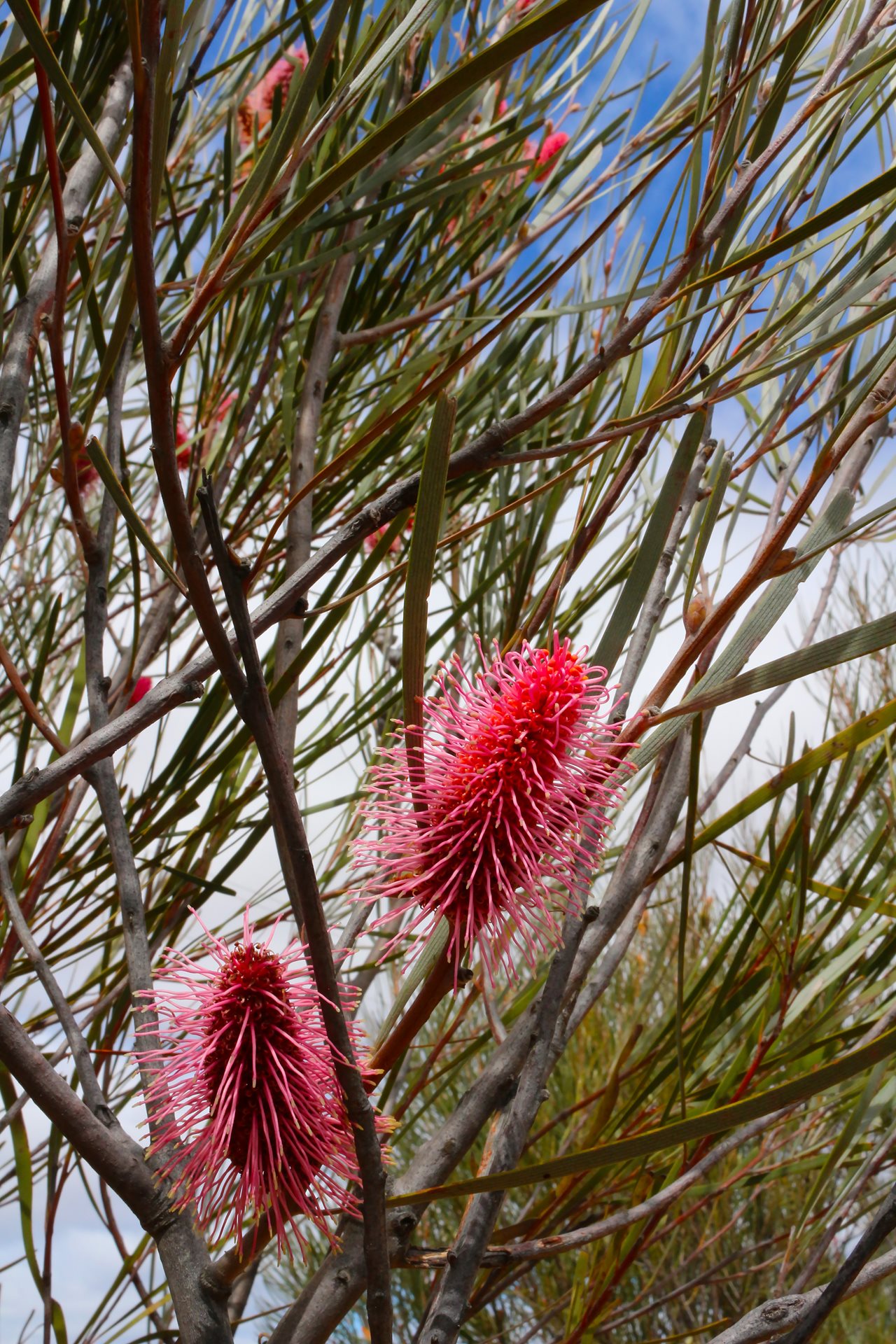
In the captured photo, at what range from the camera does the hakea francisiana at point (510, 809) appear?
0.34 metres

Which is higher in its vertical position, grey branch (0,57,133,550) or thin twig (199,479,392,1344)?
grey branch (0,57,133,550)

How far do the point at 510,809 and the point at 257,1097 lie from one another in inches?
4.6

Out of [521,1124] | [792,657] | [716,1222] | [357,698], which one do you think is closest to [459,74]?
[792,657]

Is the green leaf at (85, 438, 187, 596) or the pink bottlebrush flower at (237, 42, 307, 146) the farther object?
the pink bottlebrush flower at (237, 42, 307, 146)

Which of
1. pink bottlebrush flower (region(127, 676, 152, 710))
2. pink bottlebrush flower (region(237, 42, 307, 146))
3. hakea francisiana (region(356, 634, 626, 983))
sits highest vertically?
pink bottlebrush flower (region(237, 42, 307, 146))

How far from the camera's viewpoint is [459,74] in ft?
0.62

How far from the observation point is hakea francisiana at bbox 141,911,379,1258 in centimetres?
33

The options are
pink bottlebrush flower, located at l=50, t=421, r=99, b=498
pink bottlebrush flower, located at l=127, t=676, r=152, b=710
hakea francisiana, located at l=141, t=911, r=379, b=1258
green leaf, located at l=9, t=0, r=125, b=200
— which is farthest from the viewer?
pink bottlebrush flower, located at l=127, t=676, r=152, b=710

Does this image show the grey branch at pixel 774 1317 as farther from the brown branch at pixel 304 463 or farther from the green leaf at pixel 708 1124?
the brown branch at pixel 304 463

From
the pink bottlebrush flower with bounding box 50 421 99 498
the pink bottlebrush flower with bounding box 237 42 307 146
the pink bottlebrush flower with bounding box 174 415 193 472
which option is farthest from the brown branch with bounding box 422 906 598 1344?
the pink bottlebrush flower with bounding box 237 42 307 146

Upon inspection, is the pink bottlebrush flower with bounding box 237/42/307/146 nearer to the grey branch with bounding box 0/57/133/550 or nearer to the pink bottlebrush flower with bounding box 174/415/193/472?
the pink bottlebrush flower with bounding box 174/415/193/472

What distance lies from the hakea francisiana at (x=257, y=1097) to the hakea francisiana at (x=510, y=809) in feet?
0.15

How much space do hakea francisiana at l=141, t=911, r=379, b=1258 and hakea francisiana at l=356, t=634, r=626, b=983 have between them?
0.15ft

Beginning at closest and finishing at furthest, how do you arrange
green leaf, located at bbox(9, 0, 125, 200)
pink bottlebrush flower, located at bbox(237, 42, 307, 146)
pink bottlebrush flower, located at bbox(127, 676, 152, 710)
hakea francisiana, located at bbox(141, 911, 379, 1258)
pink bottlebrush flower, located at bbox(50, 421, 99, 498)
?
green leaf, located at bbox(9, 0, 125, 200)
hakea francisiana, located at bbox(141, 911, 379, 1258)
pink bottlebrush flower, located at bbox(50, 421, 99, 498)
pink bottlebrush flower, located at bbox(127, 676, 152, 710)
pink bottlebrush flower, located at bbox(237, 42, 307, 146)
